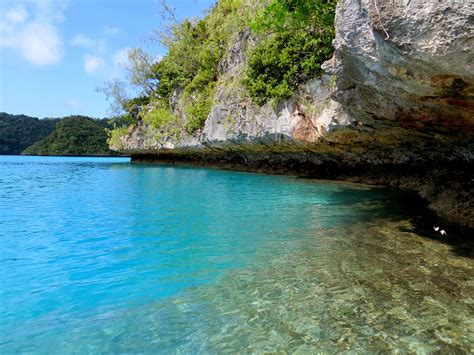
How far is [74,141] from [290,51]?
3222 inches

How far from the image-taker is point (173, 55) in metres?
34.2

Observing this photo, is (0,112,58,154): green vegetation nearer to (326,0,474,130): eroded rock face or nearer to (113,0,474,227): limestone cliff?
(113,0,474,227): limestone cliff

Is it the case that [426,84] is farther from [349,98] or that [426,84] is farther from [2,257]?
[2,257]

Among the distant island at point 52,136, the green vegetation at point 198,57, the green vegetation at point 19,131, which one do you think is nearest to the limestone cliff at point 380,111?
the green vegetation at point 198,57

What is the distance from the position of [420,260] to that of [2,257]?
7043 mm

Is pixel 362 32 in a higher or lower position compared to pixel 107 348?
higher

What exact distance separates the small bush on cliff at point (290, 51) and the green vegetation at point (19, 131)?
98.0 meters

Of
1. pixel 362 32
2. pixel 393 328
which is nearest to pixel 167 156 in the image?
pixel 362 32

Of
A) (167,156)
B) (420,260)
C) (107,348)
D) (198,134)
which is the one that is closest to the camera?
(107,348)

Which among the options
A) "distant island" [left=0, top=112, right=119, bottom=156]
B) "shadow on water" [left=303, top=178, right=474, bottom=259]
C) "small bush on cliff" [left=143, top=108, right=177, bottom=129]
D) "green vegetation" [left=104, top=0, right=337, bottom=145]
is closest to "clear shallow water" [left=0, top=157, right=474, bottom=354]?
"shadow on water" [left=303, top=178, right=474, bottom=259]

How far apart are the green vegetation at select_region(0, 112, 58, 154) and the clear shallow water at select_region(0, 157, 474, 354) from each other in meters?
103

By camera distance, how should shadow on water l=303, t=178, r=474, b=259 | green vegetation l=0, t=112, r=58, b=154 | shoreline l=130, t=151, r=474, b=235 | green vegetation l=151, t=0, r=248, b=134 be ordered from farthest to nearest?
green vegetation l=0, t=112, r=58, b=154
green vegetation l=151, t=0, r=248, b=134
shoreline l=130, t=151, r=474, b=235
shadow on water l=303, t=178, r=474, b=259

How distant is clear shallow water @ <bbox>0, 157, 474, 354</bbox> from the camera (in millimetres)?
3535

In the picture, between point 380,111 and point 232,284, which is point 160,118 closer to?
point 380,111
